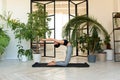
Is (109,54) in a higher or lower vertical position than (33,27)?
lower

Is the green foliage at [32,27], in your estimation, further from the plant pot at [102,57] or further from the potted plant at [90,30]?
the plant pot at [102,57]

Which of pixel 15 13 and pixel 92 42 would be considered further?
pixel 15 13

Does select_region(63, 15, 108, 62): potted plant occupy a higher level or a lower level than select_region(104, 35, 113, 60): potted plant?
higher

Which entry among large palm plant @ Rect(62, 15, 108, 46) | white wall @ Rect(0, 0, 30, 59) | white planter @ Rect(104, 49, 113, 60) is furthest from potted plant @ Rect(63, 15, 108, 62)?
white wall @ Rect(0, 0, 30, 59)

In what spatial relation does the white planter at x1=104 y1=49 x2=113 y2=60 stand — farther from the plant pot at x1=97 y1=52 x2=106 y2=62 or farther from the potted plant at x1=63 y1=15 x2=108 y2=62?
the potted plant at x1=63 y1=15 x2=108 y2=62

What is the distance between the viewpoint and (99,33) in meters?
10.1

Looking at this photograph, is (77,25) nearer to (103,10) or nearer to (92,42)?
(92,42)

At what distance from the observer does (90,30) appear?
9.82 m

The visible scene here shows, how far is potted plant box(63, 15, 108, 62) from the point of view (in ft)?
30.0

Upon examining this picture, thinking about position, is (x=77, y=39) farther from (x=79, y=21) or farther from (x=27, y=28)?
(x=27, y=28)

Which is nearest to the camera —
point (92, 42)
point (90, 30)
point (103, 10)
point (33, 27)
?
point (33, 27)

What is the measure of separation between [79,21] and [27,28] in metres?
2.11

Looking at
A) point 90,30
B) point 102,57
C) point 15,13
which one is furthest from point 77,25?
point 15,13

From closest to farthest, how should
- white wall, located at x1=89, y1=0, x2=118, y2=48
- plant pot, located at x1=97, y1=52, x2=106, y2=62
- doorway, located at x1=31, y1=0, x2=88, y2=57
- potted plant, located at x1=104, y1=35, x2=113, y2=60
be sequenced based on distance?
1. plant pot, located at x1=97, y1=52, x2=106, y2=62
2. potted plant, located at x1=104, y1=35, x2=113, y2=60
3. white wall, located at x1=89, y1=0, x2=118, y2=48
4. doorway, located at x1=31, y1=0, x2=88, y2=57
